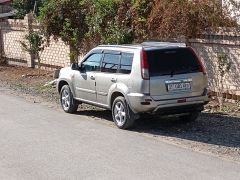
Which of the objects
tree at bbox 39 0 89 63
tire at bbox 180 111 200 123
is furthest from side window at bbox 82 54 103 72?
tree at bbox 39 0 89 63

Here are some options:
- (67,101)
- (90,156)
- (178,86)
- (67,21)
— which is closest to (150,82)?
(178,86)

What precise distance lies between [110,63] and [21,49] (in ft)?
42.6

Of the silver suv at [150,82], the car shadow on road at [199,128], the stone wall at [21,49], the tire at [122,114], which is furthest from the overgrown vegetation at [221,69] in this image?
the stone wall at [21,49]

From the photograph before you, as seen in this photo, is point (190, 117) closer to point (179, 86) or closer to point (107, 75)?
point (179, 86)

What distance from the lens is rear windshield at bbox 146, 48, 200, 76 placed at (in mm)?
9977

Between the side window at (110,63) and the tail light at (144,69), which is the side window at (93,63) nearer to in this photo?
the side window at (110,63)

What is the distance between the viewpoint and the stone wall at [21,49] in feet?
67.1

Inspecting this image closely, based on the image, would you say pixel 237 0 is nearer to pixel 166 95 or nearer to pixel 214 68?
pixel 214 68

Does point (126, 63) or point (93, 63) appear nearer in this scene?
point (126, 63)

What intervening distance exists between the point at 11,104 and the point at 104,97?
386 centimetres

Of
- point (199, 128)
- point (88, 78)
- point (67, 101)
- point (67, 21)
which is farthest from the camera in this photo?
point (67, 21)

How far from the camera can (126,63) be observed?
1034 centimetres

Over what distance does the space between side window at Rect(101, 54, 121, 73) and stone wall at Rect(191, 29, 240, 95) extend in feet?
10.2

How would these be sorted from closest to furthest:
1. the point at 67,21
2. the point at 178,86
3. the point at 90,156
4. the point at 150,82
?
the point at 90,156
the point at 150,82
the point at 178,86
the point at 67,21
